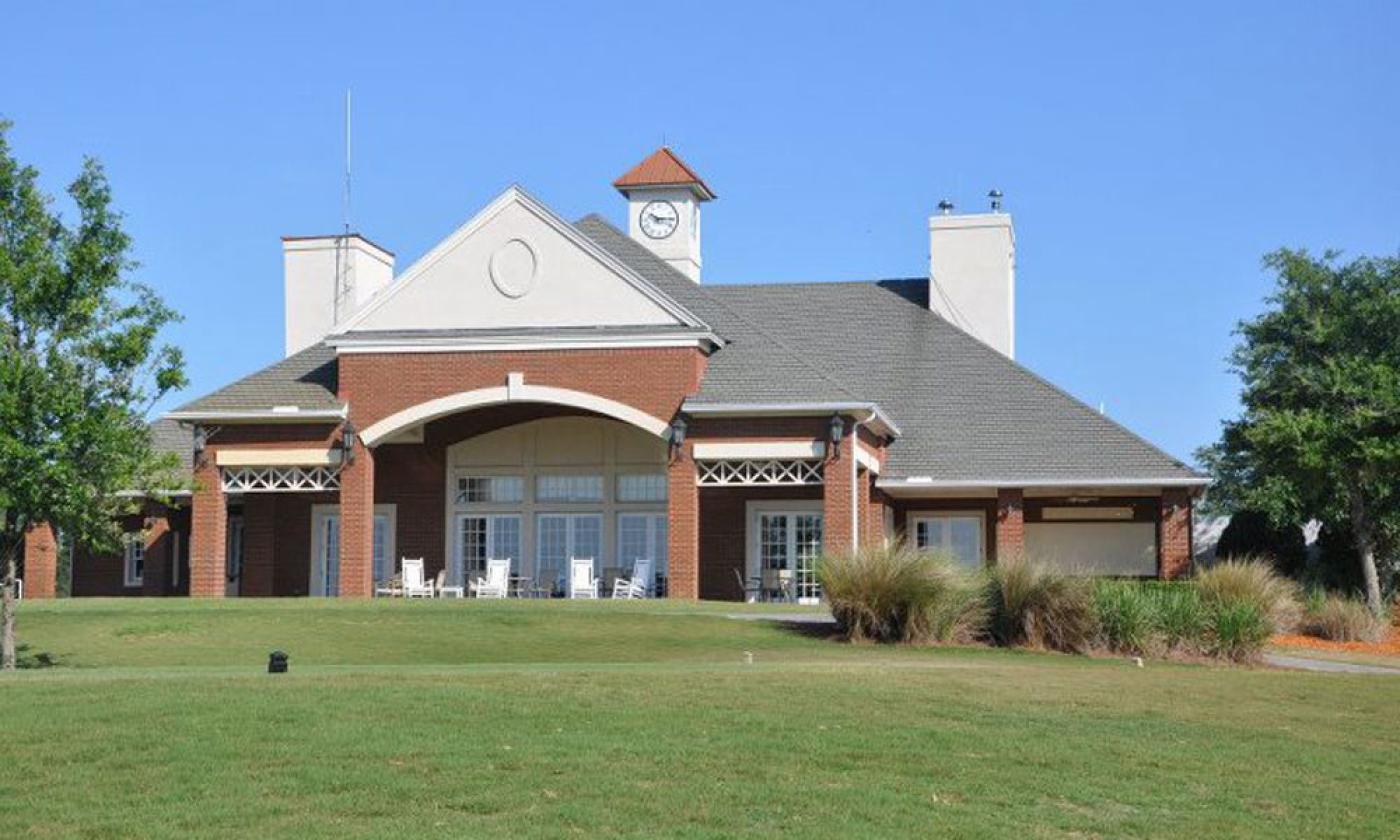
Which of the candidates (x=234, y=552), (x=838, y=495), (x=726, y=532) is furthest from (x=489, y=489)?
(x=838, y=495)

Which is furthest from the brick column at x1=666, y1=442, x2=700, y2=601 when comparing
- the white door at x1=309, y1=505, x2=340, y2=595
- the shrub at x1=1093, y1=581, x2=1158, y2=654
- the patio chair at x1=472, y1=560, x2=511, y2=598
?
the shrub at x1=1093, y1=581, x2=1158, y2=654

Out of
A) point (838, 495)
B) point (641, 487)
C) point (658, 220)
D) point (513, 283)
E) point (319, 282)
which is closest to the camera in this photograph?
point (838, 495)

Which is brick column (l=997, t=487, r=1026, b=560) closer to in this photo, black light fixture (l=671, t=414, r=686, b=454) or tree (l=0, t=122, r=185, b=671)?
black light fixture (l=671, t=414, r=686, b=454)

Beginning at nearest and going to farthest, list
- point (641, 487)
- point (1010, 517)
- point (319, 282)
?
point (1010, 517)
point (641, 487)
point (319, 282)

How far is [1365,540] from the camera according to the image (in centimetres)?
3938

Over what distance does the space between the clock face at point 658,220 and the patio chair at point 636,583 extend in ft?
33.9

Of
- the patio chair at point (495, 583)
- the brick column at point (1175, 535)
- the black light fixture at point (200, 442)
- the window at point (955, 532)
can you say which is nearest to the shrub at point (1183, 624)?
the brick column at point (1175, 535)

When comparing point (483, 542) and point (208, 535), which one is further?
point (483, 542)

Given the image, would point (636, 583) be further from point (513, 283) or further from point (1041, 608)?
point (1041, 608)

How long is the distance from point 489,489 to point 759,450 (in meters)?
7.10

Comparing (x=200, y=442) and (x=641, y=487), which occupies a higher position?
(x=200, y=442)

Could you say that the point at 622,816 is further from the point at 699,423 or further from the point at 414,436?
the point at 414,436

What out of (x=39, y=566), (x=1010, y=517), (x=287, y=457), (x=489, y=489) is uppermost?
(x=287, y=457)

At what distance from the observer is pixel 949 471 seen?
132 feet
